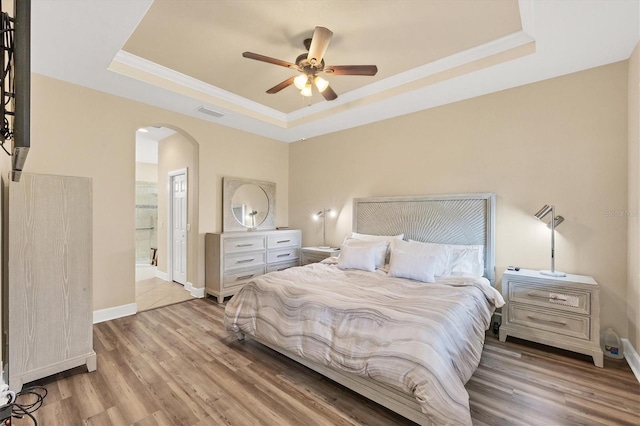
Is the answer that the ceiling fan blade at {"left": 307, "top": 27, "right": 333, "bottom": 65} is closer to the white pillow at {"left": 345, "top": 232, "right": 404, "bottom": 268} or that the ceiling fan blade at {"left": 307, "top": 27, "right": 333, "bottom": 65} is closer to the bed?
the bed

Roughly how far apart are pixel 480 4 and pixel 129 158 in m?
4.07

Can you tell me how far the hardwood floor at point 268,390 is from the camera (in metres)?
1.90

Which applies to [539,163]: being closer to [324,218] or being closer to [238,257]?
[324,218]

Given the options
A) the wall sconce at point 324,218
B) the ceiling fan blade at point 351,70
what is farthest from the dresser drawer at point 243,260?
the ceiling fan blade at point 351,70

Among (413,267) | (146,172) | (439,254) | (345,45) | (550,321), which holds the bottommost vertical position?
(550,321)

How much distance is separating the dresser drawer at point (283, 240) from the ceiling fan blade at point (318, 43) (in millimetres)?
2970

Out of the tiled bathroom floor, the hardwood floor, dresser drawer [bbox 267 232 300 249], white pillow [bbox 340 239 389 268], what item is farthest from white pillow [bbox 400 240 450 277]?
the tiled bathroom floor

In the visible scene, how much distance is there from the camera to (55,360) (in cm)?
225

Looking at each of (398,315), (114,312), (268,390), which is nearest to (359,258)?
(398,315)

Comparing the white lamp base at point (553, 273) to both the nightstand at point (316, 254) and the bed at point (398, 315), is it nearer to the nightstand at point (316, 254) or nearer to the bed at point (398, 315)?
the bed at point (398, 315)

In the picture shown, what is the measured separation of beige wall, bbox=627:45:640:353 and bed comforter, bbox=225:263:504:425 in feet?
3.36

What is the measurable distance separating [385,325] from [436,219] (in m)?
2.17

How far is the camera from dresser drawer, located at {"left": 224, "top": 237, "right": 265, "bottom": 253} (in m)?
4.29

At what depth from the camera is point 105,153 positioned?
3518 mm
